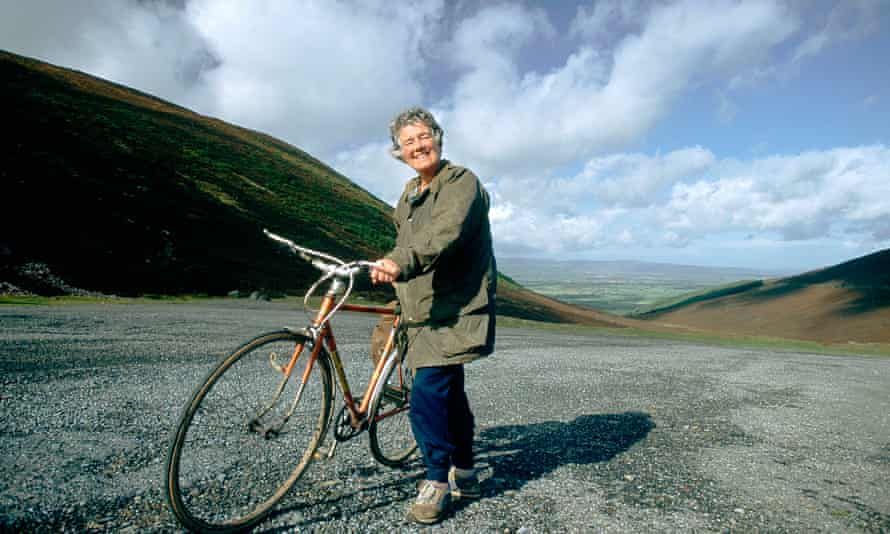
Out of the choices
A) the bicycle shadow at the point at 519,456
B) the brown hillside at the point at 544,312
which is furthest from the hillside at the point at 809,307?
the bicycle shadow at the point at 519,456

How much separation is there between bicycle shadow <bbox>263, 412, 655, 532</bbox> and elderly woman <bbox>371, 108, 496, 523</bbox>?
44 centimetres

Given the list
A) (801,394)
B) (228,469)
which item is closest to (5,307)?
(228,469)

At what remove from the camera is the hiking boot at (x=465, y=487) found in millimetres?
3613

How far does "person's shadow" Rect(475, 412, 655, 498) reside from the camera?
4148mm

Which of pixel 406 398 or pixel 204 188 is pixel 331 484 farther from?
pixel 204 188

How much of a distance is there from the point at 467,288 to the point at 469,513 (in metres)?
1.52

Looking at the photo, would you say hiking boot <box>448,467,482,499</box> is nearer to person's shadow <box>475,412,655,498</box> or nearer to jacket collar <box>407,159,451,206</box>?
person's shadow <box>475,412,655,498</box>

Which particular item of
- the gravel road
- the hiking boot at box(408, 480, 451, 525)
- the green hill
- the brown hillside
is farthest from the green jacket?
the brown hillside

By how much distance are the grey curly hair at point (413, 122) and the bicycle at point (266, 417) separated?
35.6 inches

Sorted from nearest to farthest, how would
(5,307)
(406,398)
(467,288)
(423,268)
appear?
(423,268) < (467,288) < (406,398) < (5,307)

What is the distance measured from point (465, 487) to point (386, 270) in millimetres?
1801

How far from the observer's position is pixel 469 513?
3.41 metres

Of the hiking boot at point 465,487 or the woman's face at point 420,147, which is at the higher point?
the woman's face at point 420,147

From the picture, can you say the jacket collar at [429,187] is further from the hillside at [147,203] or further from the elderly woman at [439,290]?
the hillside at [147,203]
